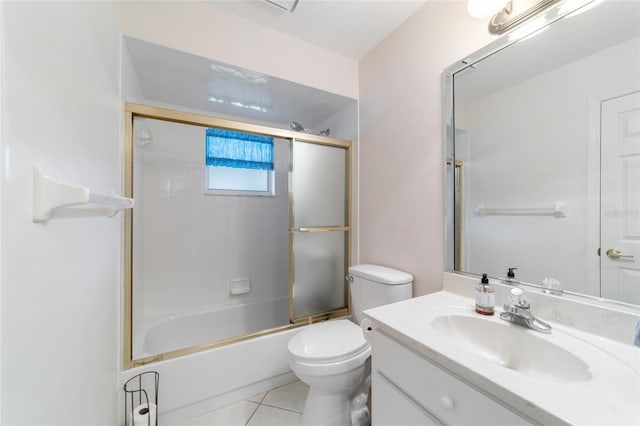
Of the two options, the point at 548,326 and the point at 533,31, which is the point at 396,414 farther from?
the point at 533,31

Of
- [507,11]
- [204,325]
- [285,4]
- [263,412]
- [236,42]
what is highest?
[285,4]

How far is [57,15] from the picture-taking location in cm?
60

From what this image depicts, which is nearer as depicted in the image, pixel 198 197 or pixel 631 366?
→ pixel 631 366

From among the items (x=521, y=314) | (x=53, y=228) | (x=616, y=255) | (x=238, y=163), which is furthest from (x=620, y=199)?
(x=238, y=163)

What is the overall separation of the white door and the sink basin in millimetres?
290

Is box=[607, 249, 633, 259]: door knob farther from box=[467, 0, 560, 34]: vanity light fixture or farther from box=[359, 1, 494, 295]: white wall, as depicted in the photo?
box=[467, 0, 560, 34]: vanity light fixture

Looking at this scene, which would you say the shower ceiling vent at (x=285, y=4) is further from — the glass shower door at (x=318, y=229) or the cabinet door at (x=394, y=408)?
the cabinet door at (x=394, y=408)

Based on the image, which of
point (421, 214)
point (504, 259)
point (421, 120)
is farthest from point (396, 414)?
point (421, 120)

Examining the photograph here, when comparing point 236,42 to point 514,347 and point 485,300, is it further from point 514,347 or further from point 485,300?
point 514,347

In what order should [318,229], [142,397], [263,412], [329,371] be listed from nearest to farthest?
[329,371] → [142,397] → [263,412] → [318,229]

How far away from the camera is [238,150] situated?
2340mm

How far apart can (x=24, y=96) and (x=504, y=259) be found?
1575 millimetres

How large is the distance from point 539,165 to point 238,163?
7.06 ft

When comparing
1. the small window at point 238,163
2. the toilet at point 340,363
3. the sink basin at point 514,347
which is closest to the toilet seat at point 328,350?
the toilet at point 340,363
